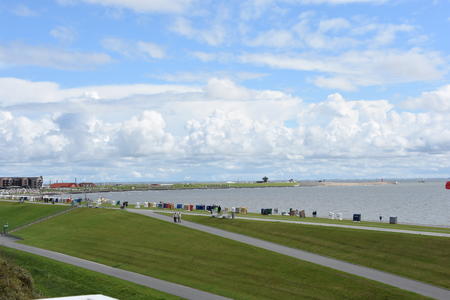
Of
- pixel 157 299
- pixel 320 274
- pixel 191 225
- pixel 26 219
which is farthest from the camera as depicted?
pixel 26 219

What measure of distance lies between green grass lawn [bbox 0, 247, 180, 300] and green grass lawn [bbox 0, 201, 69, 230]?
39155 millimetres

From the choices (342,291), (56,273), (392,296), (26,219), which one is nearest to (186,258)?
(56,273)

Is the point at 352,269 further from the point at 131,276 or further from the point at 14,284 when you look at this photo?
the point at 14,284

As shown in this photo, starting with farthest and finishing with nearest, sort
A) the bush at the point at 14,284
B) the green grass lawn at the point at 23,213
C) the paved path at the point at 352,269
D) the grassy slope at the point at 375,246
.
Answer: the green grass lawn at the point at 23,213, the grassy slope at the point at 375,246, the paved path at the point at 352,269, the bush at the point at 14,284

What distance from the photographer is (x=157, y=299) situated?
101 ft

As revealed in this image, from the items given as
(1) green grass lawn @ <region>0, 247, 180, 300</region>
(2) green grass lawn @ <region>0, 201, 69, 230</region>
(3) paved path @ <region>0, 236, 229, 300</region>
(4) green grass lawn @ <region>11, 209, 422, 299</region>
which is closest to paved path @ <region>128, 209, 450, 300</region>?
(4) green grass lawn @ <region>11, 209, 422, 299</region>

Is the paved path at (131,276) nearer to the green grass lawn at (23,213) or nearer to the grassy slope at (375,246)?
the grassy slope at (375,246)

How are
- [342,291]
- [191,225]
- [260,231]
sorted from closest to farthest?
[342,291]
[260,231]
[191,225]

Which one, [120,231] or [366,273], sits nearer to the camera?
[366,273]

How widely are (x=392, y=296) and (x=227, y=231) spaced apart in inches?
1035

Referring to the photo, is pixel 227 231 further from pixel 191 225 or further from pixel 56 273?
pixel 56 273

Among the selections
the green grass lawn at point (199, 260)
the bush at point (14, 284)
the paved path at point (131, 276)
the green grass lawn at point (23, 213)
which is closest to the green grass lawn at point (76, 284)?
the paved path at point (131, 276)

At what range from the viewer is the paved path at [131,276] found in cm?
3262

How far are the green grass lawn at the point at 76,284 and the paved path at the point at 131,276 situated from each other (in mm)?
1075
